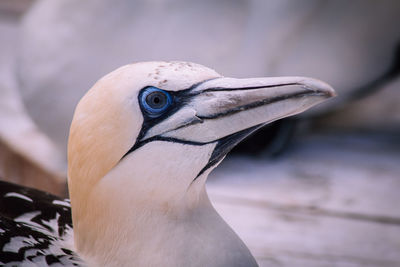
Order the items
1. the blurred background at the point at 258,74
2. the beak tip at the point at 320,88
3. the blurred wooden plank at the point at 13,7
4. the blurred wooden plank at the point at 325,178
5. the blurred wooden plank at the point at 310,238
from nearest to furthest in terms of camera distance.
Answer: the beak tip at the point at 320,88 < the blurred wooden plank at the point at 310,238 < the blurred background at the point at 258,74 < the blurred wooden plank at the point at 325,178 < the blurred wooden plank at the point at 13,7

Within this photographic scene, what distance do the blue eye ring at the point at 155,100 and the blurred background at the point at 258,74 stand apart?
102cm

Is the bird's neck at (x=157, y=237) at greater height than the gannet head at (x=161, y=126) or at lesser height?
lesser

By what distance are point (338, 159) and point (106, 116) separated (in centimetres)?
204

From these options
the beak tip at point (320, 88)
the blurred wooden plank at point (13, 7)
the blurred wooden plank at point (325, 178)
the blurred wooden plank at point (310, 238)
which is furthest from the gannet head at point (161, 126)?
the blurred wooden plank at point (13, 7)

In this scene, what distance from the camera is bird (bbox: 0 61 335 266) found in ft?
3.70

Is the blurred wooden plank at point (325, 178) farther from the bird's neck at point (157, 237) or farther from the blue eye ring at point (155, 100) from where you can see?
the blue eye ring at point (155, 100)

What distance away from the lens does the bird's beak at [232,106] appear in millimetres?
1130

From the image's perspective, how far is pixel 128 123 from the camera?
113 centimetres

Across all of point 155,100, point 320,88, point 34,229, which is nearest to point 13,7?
point 34,229

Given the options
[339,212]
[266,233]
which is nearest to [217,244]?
[266,233]

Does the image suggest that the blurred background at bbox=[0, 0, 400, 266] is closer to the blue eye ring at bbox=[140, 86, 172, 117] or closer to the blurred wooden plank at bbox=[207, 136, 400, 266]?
the blurred wooden plank at bbox=[207, 136, 400, 266]

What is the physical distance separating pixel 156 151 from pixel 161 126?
0.16ft

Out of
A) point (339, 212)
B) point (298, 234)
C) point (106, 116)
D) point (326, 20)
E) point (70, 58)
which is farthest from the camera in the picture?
point (326, 20)

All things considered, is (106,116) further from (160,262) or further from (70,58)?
(70,58)
